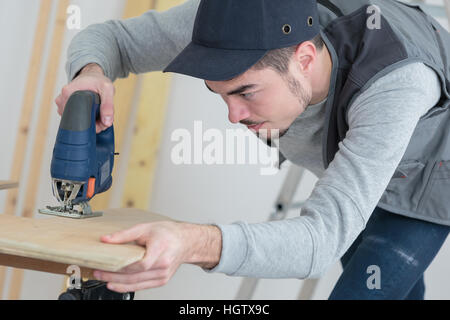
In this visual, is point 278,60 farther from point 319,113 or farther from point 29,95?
point 29,95

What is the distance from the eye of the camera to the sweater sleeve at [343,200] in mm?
1055

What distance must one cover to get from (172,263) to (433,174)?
0.82 meters

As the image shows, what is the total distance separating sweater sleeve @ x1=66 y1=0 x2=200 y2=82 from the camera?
1.61m

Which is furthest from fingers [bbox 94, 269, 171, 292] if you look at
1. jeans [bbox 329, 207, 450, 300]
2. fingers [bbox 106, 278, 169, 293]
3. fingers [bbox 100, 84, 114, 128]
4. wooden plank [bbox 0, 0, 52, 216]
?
wooden plank [bbox 0, 0, 52, 216]

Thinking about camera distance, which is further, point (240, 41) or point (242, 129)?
point (242, 129)

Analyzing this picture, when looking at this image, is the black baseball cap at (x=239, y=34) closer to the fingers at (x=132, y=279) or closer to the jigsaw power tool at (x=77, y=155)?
the jigsaw power tool at (x=77, y=155)

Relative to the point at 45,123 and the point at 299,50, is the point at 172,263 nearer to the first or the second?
the point at 299,50

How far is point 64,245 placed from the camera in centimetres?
94

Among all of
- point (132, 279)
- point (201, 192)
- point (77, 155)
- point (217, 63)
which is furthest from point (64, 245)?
point (201, 192)

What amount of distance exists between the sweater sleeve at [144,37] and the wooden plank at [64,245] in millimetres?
555

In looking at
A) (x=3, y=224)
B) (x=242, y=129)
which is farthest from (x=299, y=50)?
(x=242, y=129)

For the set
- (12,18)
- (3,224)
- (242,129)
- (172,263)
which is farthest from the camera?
(242,129)
